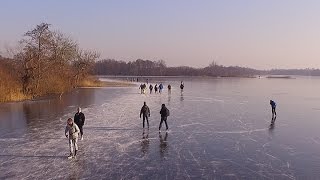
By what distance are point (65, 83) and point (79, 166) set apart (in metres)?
41.3

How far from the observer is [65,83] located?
51156mm

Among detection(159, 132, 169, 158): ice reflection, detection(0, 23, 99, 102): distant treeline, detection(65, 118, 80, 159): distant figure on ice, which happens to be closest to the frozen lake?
detection(159, 132, 169, 158): ice reflection

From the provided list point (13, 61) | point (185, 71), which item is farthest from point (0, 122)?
point (185, 71)

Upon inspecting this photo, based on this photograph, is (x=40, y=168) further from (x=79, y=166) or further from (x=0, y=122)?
(x=0, y=122)

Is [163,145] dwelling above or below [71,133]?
below

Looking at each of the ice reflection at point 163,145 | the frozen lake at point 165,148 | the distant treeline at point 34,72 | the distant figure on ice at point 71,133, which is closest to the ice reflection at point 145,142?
the frozen lake at point 165,148

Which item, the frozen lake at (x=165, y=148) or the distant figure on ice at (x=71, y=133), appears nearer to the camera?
Result: the frozen lake at (x=165, y=148)

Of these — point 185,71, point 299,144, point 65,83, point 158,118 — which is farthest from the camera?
point 185,71

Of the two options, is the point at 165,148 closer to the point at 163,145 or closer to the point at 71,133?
the point at 163,145

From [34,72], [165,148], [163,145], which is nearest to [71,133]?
[165,148]

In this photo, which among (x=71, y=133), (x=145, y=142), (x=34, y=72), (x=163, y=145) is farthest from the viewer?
(x=34, y=72)

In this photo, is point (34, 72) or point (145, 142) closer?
point (145, 142)

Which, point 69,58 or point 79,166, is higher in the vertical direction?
point 69,58

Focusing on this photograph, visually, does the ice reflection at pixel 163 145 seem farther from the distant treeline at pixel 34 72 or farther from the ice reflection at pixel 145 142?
the distant treeline at pixel 34 72
